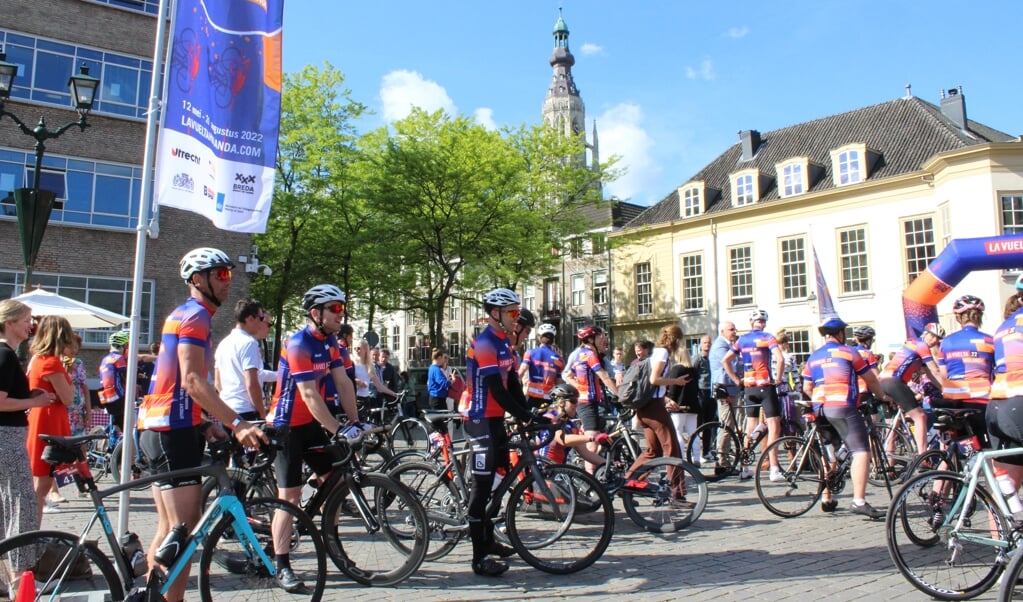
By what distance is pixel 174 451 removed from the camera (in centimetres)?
417

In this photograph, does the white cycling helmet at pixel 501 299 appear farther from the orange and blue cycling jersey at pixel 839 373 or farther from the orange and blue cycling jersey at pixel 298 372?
the orange and blue cycling jersey at pixel 839 373

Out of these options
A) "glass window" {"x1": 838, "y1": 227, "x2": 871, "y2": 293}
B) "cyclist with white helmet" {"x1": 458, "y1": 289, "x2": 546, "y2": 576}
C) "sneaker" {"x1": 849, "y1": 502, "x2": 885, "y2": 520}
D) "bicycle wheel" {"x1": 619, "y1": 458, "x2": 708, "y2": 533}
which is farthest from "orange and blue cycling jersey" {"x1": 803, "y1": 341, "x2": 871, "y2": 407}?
"glass window" {"x1": 838, "y1": 227, "x2": 871, "y2": 293}

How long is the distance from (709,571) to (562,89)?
104 m

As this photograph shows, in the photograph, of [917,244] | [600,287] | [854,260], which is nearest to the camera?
[917,244]

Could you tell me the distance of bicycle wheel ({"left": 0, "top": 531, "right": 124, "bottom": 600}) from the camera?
11.9 ft

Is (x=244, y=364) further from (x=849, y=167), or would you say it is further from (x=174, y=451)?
(x=849, y=167)

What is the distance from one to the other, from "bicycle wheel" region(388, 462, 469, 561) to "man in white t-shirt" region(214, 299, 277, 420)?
77.3 inches

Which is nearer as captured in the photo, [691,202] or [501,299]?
[501,299]

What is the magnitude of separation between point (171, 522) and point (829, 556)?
4772 mm

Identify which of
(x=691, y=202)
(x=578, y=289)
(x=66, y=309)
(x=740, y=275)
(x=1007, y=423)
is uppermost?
(x=691, y=202)

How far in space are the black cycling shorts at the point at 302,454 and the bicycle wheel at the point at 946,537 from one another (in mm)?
3780

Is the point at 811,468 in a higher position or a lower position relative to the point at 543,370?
lower

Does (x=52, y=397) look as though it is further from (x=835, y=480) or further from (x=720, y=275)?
(x=720, y=275)

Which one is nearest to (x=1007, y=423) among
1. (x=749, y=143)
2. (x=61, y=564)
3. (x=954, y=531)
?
(x=954, y=531)
